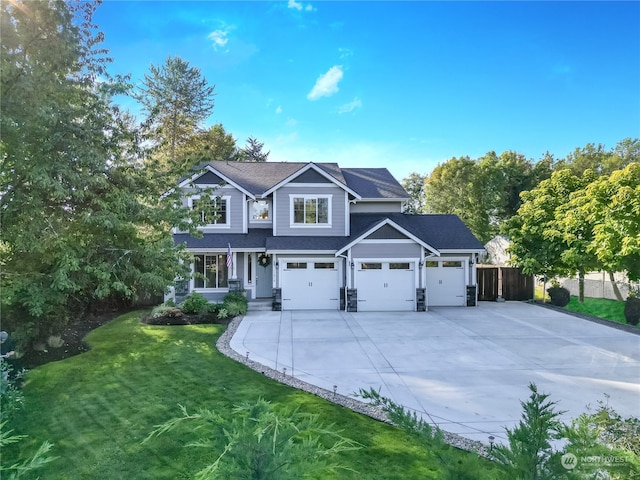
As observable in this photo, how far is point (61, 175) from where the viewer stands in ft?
24.3

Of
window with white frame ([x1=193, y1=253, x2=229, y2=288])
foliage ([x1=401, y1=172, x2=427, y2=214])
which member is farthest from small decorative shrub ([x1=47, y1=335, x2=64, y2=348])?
foliage ([x1=401, y1=172, x2=427, y2=214])

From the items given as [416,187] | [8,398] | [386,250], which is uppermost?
[416,187]

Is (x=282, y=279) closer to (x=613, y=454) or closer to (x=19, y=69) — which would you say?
(x=19, y=69)

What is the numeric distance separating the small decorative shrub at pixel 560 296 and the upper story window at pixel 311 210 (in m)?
11.3

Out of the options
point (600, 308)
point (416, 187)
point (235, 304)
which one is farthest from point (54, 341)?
point (416, 187)

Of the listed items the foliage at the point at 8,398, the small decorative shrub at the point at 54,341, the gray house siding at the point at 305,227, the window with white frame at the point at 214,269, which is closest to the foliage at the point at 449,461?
the foliage at the point at 8,398

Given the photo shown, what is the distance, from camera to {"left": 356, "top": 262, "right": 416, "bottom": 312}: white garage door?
49.4 ft

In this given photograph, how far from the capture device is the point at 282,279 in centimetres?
1548

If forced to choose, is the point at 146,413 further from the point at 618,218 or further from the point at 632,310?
the point at 632,310

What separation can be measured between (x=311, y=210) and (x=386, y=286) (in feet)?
16.6

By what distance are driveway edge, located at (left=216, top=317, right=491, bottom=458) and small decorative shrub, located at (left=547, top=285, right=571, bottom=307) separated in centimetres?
1451

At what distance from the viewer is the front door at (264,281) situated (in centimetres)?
1714

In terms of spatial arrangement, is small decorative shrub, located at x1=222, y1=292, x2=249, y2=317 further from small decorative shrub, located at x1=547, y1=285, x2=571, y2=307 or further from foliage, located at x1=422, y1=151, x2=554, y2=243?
foliage, located at x1=422, y1=151, x2=554, y2=243

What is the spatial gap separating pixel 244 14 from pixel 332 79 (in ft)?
19.7
